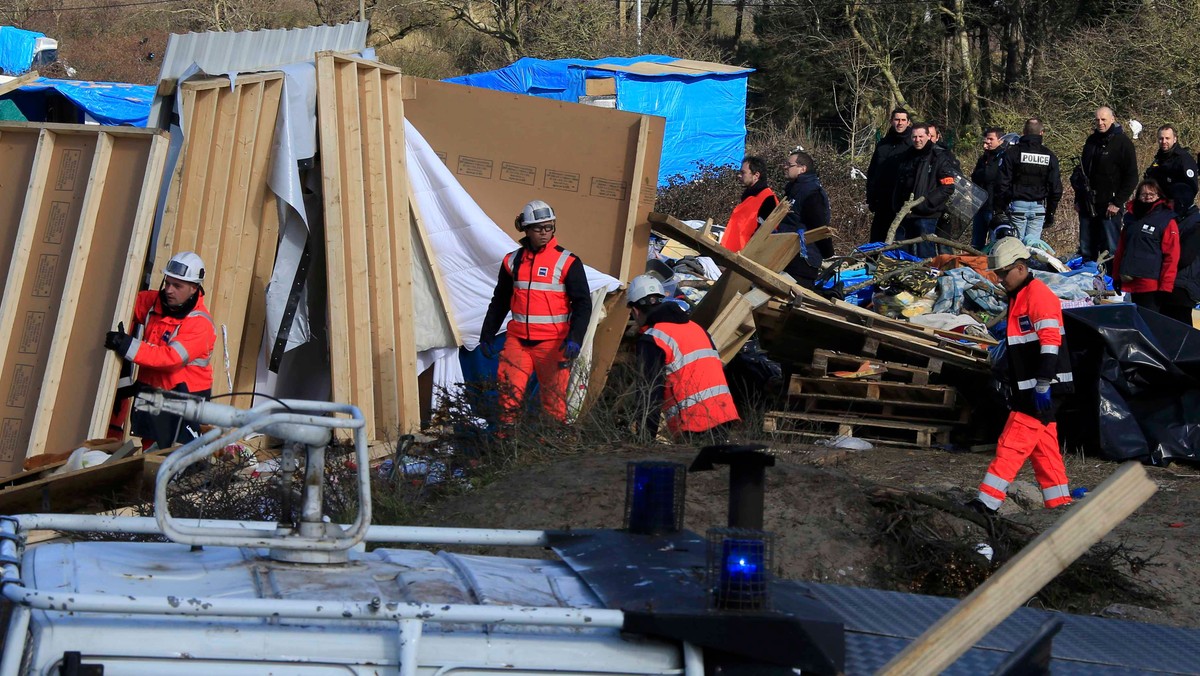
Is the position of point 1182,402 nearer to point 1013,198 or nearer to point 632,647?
point 1013,198

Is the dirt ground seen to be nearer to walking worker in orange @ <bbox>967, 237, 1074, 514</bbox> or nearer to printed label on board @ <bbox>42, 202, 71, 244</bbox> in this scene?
walking worker in orange @ <bbox>967, 237, 1074, 514</bbox>

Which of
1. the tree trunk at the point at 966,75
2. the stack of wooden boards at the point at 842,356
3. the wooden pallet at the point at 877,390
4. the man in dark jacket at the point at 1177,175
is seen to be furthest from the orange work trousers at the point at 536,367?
the tree trunk at the point at 966,75

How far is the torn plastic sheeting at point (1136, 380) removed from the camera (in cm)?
909

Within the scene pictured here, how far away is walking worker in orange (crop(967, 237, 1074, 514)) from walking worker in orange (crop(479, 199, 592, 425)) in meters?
2.68

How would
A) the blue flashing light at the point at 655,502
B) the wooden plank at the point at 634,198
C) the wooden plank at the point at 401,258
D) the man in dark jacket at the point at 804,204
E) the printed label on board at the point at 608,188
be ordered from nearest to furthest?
the blue flashing light at the point at 655,502 < the wooden plank at the point at 401,258 < the wooden plank at the point at 634,198 < the printed label on board at the point at 608,188 < the man in dark jacket at the point at 804,204

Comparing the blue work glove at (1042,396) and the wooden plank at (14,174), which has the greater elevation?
the wooden plank at (14,174)

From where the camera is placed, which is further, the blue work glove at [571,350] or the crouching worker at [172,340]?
the blue work glove at [571,350]

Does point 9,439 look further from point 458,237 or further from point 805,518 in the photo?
point 805,518

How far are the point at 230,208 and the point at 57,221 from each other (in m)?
1.07

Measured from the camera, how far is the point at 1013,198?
13.9 metres

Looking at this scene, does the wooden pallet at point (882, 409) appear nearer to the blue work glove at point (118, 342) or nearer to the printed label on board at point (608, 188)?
the printed label on board at point (608, 188)

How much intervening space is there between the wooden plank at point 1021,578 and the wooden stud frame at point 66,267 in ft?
21.6

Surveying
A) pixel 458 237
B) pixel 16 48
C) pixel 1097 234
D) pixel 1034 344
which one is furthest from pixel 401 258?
pixel 16 48

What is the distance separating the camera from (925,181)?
13008 millimetres
